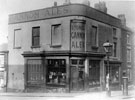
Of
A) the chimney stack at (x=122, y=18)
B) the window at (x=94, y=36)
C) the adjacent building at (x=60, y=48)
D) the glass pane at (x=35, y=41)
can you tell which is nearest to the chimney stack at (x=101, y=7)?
the adjacent building at (x=60, y=48)

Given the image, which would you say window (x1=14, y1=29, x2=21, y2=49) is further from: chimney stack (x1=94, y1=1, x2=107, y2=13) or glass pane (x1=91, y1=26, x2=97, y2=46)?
chimney stack (x1=94, y1=1, x2=107, y2=13)

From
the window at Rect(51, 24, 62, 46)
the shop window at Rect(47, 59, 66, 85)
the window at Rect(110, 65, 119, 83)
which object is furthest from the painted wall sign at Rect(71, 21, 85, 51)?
the window at Rect(110, 65, 119, 83)

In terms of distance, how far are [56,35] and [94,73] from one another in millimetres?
4462

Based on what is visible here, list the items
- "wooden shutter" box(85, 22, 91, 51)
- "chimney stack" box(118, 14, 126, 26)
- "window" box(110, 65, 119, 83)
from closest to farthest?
"wooden shutter" box(85, 22, 91, 51)
"chimney stack" box(118, 14, 126, 26)
"window" box(110, 65, 119, 83)

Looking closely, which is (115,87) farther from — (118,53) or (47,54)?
(47,54)

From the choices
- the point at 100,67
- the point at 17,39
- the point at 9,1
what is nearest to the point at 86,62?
the point at 100,67

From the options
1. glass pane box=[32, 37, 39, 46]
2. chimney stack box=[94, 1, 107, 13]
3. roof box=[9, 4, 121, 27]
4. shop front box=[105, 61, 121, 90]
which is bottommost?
shop front box=[105, 61, 121, 90]

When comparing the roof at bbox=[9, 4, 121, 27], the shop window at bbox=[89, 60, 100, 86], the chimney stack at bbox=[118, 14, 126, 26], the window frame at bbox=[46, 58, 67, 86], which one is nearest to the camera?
the roof at bbox=[9, 4, 121, 27]

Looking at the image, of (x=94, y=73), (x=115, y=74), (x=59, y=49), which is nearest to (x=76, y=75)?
(x=94, y=73)

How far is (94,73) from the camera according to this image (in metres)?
19.6

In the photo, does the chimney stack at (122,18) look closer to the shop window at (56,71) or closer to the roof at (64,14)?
the roof at (64,14)

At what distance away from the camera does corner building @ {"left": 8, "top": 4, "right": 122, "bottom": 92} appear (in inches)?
720

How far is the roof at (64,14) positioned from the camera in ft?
59.8

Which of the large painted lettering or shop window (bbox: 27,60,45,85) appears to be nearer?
the large painted lettering
